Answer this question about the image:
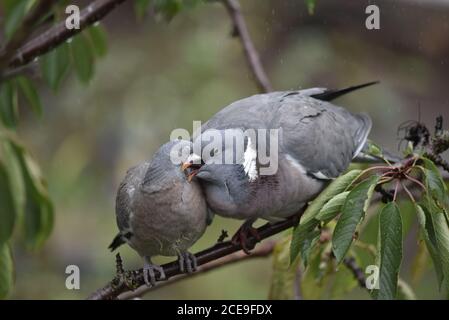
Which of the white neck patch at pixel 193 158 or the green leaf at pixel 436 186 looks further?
the white neck patch at pixel 193 158

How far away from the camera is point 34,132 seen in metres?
5.18

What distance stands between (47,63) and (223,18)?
297cm

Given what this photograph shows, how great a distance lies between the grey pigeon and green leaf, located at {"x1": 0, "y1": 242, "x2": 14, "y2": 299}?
0.45 metres

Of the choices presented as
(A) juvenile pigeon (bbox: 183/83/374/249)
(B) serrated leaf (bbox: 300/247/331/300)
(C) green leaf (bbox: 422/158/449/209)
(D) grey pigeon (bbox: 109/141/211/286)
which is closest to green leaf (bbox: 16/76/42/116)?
(D) grey pigeon (bbox: 109/141/211/286)

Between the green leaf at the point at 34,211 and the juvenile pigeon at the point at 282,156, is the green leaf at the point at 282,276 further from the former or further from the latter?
the green leaf at the point at 34,211

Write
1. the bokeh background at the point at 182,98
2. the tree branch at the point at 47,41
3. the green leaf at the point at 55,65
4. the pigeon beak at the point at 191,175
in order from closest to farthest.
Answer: the tree branch at the point at 47,41, the pigeon beak at the point at 191,175, the green leaf at the point at 55,65, the bokeh background at the point at 182,98

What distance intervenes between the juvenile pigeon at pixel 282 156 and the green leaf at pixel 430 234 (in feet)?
2.02

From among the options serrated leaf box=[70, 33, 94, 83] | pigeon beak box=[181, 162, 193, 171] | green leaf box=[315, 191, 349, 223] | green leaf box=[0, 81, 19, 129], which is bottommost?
green leaf box=[315, 191, 349, 223]

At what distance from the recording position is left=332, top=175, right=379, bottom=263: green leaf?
67.3 inches

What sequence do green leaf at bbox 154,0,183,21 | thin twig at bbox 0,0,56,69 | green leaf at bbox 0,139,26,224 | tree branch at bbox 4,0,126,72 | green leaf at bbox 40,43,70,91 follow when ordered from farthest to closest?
green leaf at bbox 154,0,183,21 < green leaf at bbox 40,43,70,91 < tree branch at bbox 4,0,126,72 < green leaf at bbox 0,139,26,224 < thin twig at bbox 0,0,56,69

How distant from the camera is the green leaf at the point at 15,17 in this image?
1.79 metres

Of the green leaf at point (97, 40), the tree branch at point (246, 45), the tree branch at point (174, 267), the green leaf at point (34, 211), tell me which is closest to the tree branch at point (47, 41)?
the green leaf at point (97, 40)

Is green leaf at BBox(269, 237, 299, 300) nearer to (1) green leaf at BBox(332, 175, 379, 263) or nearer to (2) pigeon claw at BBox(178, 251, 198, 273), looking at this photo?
(2) pigeon claw at BBox(178, 251, 198, 273)

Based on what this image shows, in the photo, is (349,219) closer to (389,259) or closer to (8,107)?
(389,259)
